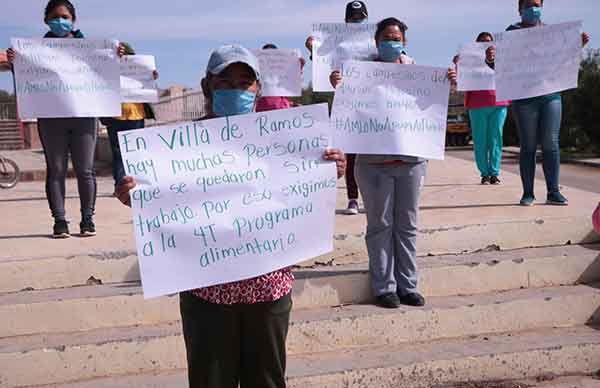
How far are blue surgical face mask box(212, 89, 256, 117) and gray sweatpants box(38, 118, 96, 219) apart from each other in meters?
2.79

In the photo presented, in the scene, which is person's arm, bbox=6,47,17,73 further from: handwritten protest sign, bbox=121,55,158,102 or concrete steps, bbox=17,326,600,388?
concrete steps, bbox=17,326,600,388

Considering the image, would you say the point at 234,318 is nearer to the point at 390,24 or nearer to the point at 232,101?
the point at 232,101

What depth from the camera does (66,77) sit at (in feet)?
16.4

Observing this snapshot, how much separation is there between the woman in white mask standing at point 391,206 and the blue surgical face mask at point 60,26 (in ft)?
7.36

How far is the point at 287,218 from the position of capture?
2607 millimetres

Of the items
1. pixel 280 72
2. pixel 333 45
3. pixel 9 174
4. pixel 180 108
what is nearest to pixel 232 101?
pixel 333 45

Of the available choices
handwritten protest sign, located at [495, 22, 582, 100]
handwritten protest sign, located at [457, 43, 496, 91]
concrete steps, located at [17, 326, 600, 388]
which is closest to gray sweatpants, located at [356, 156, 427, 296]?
concrete steps, located at [17, 326, 600, 388]

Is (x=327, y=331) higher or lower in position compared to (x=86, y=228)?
lower

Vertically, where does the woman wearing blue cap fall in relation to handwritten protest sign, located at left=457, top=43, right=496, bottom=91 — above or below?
below

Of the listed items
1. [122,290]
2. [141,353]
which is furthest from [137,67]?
[141,353]

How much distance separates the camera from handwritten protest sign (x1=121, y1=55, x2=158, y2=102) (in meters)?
7.19

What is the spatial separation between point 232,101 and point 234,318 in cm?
84

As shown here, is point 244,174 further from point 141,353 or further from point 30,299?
point 30,299

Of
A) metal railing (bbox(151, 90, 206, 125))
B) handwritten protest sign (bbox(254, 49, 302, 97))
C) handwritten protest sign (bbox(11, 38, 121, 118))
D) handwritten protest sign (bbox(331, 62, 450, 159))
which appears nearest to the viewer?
handwritten protest sign (bbox(331, 62, 450, 159))
